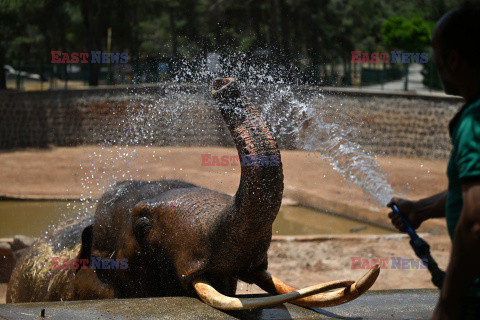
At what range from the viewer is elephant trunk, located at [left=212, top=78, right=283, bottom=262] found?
3.35 m

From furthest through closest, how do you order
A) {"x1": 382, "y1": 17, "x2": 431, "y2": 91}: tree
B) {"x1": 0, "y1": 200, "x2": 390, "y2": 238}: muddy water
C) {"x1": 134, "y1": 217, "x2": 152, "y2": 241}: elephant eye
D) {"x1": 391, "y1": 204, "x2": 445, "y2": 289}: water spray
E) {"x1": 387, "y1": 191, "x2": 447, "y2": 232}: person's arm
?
{"x1": 382, "y1": 17, "x2": 431, "y2": 91}: tree
{"x1": 0, "y1": 200, "x2": 390, "y2": 238}: muddy water
{"x1": 134, "y1": 217, "x2": 152, "y2": 241}: elephant eye
{"x1": 387, "y1": 191, "x2": 447, "y2": 232}: person's arm
{"x1": 391, "y1": 204, "x2": 445, "y2": 289}: water spray

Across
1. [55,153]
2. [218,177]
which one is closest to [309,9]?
[55,153]

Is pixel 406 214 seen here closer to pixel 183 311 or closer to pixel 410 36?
pixel 183 311

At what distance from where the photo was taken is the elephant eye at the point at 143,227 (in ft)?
13.3

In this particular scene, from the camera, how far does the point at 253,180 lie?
3355 mm

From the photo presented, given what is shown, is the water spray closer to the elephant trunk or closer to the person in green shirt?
the person in green shirt

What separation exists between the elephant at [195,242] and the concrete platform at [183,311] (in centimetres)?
8

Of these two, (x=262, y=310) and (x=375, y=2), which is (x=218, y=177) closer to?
(x=262, y=310)

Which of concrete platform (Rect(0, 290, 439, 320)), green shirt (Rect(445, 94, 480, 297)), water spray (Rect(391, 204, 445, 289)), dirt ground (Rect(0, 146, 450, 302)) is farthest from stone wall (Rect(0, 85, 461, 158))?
green shirt (Rect(445, 94, 480, 297))

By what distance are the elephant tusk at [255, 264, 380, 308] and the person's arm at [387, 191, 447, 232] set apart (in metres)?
0.60

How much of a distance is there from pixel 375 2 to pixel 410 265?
34734 mm

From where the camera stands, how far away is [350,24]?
39.9 meters

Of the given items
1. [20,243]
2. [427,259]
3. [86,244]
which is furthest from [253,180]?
[20,243]

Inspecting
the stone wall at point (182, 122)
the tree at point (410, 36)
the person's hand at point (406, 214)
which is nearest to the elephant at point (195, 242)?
the person's hand at point (406, 214)
